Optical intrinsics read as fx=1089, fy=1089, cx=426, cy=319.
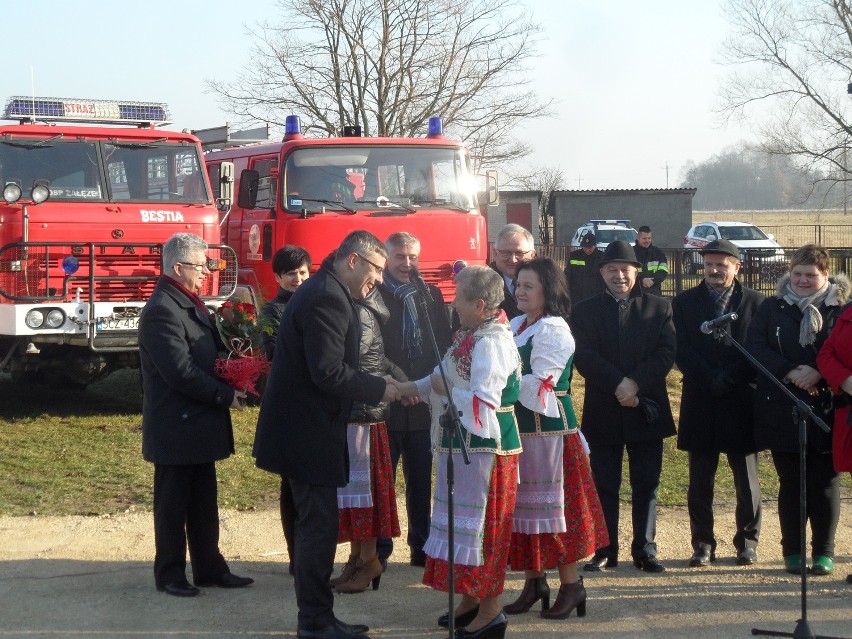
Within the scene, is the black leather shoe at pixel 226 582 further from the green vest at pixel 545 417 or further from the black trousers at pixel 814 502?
the black trousers at pixel 814 502

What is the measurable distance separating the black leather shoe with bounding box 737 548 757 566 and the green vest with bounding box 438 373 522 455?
6.54 ft

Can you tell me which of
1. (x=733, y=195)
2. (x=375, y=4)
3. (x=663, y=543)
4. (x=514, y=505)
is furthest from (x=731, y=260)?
(x=733, y=195)

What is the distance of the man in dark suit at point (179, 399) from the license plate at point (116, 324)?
15.0ft

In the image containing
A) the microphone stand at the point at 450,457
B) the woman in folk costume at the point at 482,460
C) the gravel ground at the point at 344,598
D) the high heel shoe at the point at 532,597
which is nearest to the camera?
the microphone stand at the point at 450,457

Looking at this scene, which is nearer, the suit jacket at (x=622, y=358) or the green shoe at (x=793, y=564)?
the green shoe at (x=793, y=564)

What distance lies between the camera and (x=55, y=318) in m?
9.88

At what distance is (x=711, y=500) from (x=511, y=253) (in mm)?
1854

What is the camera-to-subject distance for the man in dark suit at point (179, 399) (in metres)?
5.46

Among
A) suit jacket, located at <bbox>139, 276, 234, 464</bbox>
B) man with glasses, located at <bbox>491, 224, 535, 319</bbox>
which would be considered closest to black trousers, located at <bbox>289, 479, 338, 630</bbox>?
suit jacket, located at <bbox>139, 276, 234, 464</bbox>

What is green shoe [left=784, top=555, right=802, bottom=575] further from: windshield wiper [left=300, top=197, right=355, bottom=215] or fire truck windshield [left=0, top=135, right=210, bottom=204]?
fire truck windshield [left=0, top=135, right=210, bottom=204]

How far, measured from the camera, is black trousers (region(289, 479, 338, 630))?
4883 mm

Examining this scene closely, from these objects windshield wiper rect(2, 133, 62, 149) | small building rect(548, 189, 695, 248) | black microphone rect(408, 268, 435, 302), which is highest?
small building rect(548, 189, 695, 248)

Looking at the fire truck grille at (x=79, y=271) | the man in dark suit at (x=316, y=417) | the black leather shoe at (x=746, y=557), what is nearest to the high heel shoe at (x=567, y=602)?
the man in dark suit at (x=316, y=417)

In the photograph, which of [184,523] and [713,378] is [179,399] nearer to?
[184,523]
